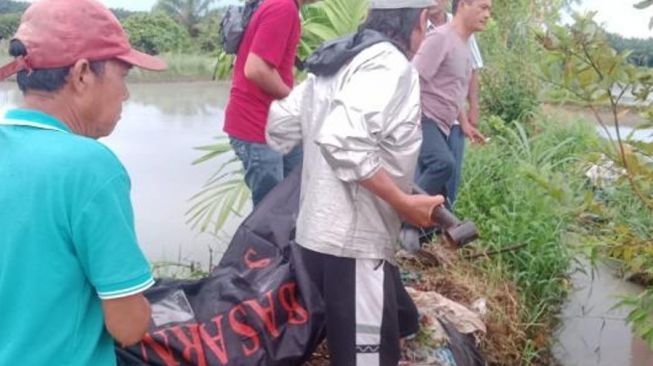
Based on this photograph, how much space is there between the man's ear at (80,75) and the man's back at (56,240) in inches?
3.4

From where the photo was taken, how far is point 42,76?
1.73 metres

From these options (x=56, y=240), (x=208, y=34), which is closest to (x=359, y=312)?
(x=56, y=240)

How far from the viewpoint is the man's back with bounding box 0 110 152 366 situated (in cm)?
162

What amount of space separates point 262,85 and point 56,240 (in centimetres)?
202

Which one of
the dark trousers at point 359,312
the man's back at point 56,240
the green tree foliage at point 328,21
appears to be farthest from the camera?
the green tree foliage at point 328,21

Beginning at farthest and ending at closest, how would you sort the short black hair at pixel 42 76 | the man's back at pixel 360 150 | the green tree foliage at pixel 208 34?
the green tree foliage at pixel 208 34
the man's back at pixel 360 150
the short black hair at pixel 42 76

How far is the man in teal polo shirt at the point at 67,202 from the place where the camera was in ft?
5.32

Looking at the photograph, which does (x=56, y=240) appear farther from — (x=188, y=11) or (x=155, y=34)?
(x=188, y=11)

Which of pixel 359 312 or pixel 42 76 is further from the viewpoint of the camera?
pixel 359 312

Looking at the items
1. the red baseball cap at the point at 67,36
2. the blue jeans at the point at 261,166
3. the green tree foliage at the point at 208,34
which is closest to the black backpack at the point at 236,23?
the blue jeans at the point at 261,166

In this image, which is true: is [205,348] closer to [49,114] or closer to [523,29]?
[49,114]

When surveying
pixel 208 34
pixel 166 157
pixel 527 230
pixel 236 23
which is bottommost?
pixel 166 157

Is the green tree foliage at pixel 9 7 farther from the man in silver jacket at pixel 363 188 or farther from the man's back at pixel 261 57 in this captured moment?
the man in silver jacket at pixel 363 188

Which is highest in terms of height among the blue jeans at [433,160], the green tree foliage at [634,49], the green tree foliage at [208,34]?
the green tree foliage at [634,49]
